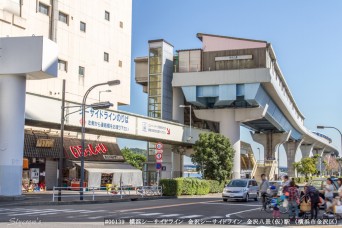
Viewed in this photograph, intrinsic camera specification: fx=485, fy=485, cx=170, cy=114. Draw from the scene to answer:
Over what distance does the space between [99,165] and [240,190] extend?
16.5m

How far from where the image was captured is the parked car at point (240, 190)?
3375cm

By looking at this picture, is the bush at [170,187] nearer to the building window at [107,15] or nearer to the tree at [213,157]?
the tree at [213,157]

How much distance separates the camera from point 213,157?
50.1m

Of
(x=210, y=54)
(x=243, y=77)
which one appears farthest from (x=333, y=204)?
(x=210, y=54)

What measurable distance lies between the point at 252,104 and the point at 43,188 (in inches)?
1174

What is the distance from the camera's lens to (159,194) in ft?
132

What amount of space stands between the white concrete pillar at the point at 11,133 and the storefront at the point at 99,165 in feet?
38.0

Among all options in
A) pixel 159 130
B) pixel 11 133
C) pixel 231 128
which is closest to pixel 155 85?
pixel 231 128

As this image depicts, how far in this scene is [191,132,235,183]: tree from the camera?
50.3 m

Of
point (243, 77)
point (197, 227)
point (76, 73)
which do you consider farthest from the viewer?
point (243, 77)

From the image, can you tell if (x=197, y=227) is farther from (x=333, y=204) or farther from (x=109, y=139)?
(x=109, y=139)

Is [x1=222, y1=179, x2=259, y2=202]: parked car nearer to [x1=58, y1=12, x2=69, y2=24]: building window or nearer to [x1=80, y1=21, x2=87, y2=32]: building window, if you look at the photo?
[x1=58, y1=12, x2=69, y2=24]: building window

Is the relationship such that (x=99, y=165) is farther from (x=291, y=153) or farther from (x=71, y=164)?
(x=291, y=153)

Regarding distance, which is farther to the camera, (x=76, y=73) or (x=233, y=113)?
(x=233, y=113)
